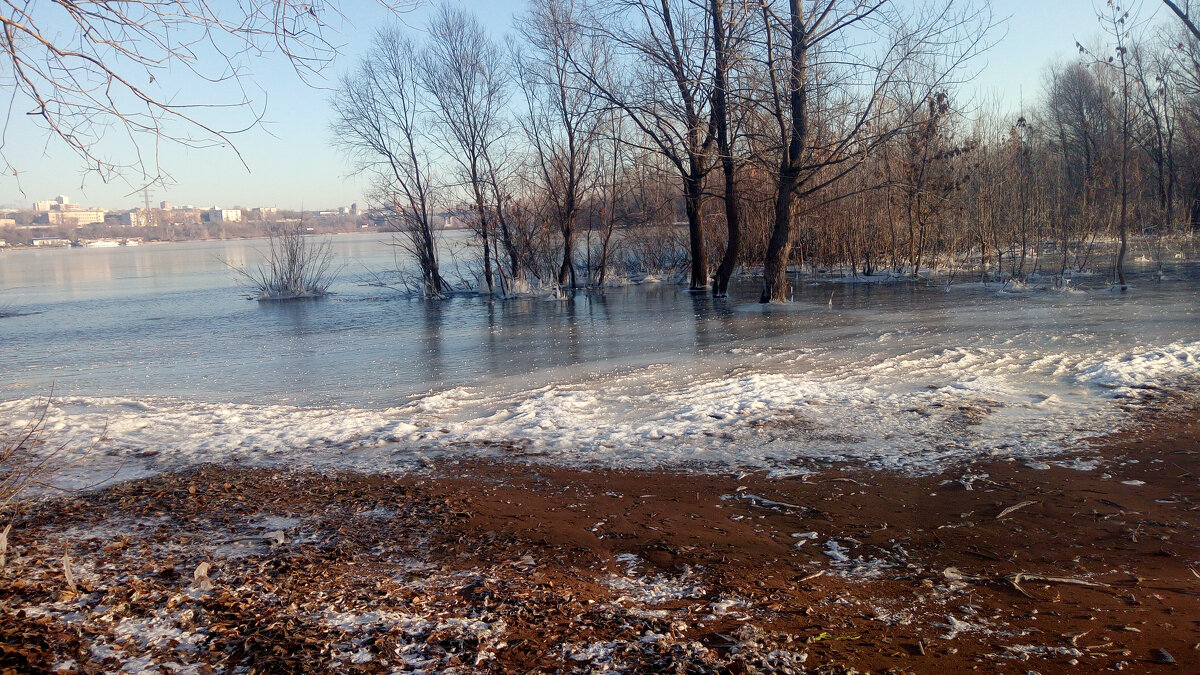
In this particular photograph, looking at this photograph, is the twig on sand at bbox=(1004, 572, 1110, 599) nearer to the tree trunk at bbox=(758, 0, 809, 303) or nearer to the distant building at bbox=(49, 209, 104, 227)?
the distant building at bbox=(49, 209, 104, 227)

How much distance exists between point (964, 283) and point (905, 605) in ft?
63.4

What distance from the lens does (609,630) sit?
3.28 meters

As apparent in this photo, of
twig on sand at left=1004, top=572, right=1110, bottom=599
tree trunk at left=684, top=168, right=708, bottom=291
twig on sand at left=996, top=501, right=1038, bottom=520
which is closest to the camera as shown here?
twig on sand at left=1004, top=572, right=1110, bottom=599

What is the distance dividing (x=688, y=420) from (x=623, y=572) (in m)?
3.26

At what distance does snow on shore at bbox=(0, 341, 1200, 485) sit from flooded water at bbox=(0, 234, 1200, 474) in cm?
3

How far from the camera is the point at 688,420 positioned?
7.11 metres

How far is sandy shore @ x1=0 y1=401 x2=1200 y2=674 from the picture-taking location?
309cm

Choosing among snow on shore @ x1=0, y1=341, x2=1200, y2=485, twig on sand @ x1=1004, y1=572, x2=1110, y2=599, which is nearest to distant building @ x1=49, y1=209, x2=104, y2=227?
snow on shore @ x1=0, y1=341, x2=1200, y2=485

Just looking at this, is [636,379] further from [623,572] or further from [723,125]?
[723,125]

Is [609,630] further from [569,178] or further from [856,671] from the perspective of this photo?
[569,178]

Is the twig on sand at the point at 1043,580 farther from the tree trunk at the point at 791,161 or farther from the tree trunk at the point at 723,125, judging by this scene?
the tree trunk at the point at 723,125

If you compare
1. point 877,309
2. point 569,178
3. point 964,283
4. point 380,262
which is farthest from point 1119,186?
point 380,262

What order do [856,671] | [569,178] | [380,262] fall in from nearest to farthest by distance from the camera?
[856,671], [569,178], [380,262]

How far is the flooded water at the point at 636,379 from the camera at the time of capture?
6.48 metres
